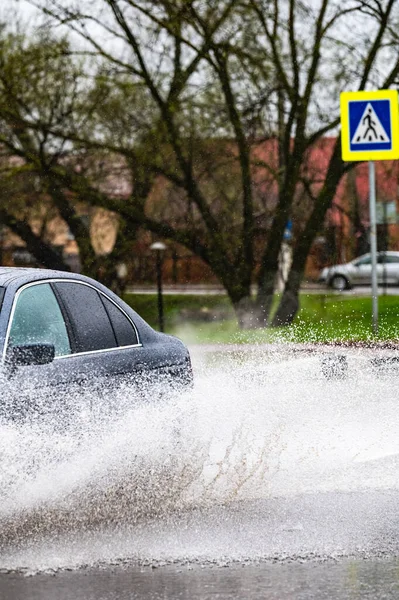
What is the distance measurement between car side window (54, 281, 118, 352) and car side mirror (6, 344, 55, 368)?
2.10ft

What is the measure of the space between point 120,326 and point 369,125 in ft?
26.4

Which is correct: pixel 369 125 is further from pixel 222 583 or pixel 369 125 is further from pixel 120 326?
pixel 222 583

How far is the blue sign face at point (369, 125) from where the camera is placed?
14227mm

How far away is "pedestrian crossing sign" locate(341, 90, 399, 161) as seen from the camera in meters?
14.2

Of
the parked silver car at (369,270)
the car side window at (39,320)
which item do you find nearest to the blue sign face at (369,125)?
the car side window at (39,320)

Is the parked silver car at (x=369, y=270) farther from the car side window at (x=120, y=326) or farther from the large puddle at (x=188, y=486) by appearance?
the car side window at (x=120, y=326)

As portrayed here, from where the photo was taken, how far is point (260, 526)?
5.83 meters

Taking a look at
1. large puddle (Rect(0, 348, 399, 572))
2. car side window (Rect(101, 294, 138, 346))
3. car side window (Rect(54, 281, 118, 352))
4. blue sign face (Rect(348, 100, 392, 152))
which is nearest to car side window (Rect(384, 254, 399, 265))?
blue sign face (Rect(348, 100, 392, 152))

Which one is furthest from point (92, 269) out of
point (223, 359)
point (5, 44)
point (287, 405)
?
point (287, 405)

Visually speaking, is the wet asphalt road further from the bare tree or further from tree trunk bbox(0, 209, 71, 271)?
tree trunk bbox(0, 209, 71, 271)

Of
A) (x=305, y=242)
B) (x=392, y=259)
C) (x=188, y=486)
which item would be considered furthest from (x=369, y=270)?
(x=188, y=486)

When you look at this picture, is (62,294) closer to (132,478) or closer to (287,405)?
(132,478)

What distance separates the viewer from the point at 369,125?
14.3 meters

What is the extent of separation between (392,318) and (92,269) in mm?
6607
